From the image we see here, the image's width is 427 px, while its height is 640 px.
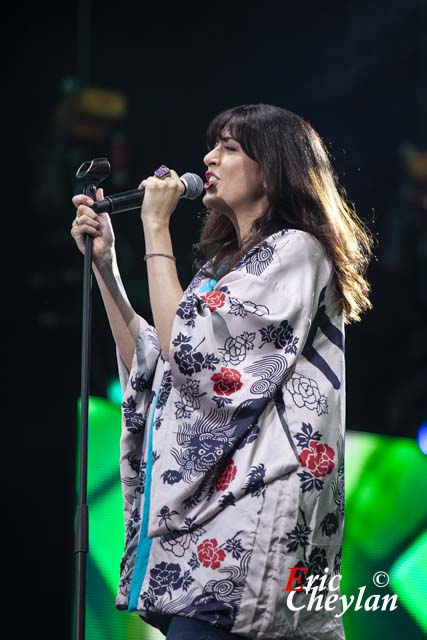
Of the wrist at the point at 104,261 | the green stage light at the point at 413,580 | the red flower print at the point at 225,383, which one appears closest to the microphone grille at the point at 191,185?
the wrist at the point at 104,261

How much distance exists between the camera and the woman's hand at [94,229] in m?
1.66

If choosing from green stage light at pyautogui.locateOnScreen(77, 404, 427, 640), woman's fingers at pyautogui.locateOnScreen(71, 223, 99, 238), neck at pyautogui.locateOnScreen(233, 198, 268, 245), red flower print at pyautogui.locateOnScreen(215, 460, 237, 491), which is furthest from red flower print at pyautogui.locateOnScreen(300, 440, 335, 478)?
green stage light at pyautogui.locateOnScreen(77, 404, 427, 640)

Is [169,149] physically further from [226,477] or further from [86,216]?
[226,477]

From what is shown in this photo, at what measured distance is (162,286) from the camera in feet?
5.18

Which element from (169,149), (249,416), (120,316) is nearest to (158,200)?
(120,316)

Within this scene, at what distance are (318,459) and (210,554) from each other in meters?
0.22

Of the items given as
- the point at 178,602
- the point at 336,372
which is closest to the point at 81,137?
the point at 336,372

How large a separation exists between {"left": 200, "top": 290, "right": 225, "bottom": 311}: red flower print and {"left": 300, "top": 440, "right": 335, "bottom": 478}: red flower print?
0.85ft

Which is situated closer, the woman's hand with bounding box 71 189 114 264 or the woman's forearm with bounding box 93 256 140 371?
the woman's hand with bounding box 71 189 114 264

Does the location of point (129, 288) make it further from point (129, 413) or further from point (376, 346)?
point (129, 413)

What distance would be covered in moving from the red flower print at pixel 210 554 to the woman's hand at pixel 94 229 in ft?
1.82

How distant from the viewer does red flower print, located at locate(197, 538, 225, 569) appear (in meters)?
1.44

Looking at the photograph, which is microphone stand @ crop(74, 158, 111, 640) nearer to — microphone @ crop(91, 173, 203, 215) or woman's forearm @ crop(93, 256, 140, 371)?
microphone @ crop(91, 173, 203, 215)

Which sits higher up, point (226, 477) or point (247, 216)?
point (247, 216)
